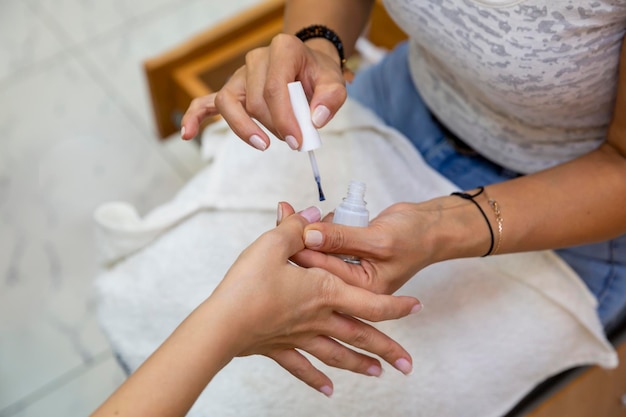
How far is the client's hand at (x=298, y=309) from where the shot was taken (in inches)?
23.5

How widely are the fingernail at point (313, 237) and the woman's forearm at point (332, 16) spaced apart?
35cm

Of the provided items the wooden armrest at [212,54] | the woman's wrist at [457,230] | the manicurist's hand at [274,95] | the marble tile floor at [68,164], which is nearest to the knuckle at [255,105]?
the manicurist's hand at [274,95]

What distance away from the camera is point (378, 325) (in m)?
0.82

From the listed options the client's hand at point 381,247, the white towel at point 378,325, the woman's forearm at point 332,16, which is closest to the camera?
the client's hand at point 381,247

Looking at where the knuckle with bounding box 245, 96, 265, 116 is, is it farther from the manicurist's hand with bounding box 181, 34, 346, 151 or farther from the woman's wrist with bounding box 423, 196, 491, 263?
the woman's wrist with bounding box 423, 196, 491, 263

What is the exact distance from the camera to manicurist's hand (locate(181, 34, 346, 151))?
0.69m

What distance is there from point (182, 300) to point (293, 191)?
7.7 inches

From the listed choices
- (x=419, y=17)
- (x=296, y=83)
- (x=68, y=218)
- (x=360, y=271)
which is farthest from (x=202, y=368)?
(x=68, y=218)

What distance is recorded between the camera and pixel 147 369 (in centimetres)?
56

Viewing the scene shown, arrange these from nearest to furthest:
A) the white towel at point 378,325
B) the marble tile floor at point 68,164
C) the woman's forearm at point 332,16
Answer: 1. the white towel at point 378,325
2. the woman's forearm at point 332,16
3. the marble tile floor at point 68,164

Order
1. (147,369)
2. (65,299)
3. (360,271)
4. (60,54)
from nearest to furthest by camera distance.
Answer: (147,369) → (360,271) → (65,299) → (60,54)

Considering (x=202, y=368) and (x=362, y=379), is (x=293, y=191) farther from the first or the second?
(x=202, y=368)

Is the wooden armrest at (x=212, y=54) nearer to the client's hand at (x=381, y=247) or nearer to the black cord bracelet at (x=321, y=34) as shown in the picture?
the black cord bracelet at (x=321, y=34)

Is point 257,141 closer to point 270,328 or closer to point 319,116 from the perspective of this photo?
point 319,116
